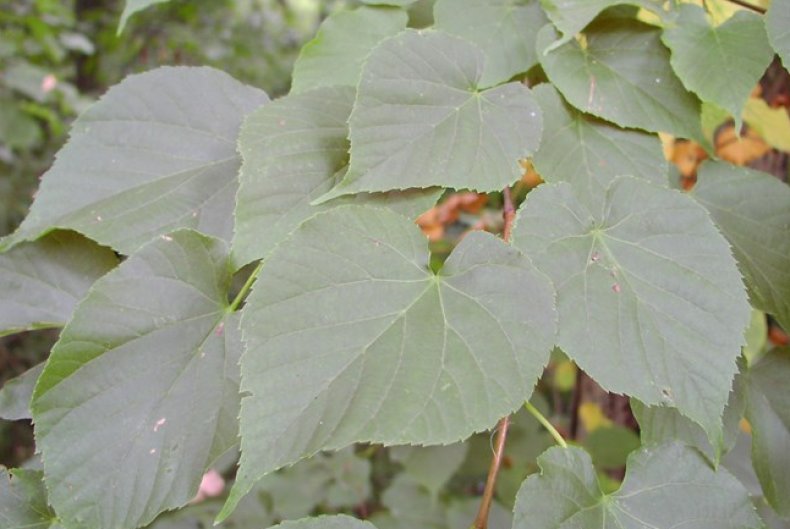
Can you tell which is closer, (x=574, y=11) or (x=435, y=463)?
(x=574, y=11)

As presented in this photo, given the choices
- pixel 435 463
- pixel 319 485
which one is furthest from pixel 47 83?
pixel 435 463

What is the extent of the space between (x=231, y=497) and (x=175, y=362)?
0.13m

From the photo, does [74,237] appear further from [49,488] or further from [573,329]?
[573,329]

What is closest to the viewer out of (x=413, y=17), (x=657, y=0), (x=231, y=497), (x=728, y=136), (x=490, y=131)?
(x=231, y=497)

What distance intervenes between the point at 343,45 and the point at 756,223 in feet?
1.53

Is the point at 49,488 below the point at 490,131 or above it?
below

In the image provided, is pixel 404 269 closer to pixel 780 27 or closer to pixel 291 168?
pixel 291 168

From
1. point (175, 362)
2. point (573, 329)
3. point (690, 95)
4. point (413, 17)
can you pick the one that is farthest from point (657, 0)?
point (175, 362)

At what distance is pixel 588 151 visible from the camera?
673 millimetres

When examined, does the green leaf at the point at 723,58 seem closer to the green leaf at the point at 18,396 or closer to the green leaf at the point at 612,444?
the green leaf at the point at 18,396

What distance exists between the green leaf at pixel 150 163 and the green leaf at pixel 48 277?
26 mm

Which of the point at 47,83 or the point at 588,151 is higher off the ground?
the point at 588,151

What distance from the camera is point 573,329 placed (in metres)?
0.53

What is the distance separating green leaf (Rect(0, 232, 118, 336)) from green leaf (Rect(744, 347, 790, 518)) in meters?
0.65
